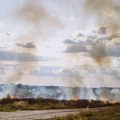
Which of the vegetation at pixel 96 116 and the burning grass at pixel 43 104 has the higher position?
the burning grass at pixel 43 104

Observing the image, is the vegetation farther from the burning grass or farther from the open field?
the burning grass

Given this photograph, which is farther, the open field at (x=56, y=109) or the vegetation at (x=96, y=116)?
the open field at (x=56, y=109)

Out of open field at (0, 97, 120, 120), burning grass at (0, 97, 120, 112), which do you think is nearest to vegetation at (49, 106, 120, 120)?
open field at (0, 97, 120, 120)

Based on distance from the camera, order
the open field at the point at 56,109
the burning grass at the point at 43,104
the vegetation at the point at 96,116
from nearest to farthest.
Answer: the vegetation at the point at 96,116 → the open field at the point at 56,109 → the burning grass at the point at 43,104

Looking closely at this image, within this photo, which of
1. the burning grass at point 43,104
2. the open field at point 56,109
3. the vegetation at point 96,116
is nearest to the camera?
the vegetation at point 96,116

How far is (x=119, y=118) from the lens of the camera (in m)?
38.3

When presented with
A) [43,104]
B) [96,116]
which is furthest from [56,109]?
[96,116]

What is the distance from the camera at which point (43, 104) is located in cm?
5434

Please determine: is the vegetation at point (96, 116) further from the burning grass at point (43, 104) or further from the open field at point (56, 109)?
the burning grass at point (43, 104)

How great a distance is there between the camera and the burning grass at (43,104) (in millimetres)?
50031

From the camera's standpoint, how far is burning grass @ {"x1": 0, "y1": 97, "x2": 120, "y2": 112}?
50031 mm

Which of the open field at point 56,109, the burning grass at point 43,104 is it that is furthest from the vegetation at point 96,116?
the burning grass at point 43,104

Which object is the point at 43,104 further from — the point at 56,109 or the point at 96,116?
the point at 96,116

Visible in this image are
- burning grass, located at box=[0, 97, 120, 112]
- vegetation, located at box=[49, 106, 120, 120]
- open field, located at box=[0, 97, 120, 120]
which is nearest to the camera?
vegetation, located at box=[49, 106, 120, 120]
